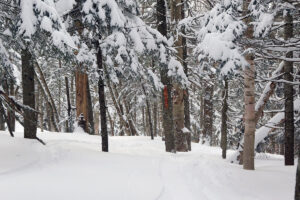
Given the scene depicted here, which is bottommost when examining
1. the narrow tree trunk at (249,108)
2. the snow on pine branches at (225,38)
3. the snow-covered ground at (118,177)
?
the snow-covered ground at (118,177)

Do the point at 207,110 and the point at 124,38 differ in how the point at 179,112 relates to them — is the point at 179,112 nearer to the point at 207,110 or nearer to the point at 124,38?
the point at 124,38

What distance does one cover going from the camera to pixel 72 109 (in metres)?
16.8

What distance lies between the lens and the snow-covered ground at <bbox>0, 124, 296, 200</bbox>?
17.9ft

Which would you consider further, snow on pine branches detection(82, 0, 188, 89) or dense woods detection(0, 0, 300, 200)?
snow on pine branches detection(82, 0, 188, 89)

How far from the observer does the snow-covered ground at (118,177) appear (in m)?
5.47

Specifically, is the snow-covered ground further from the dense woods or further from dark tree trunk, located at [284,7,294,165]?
dark tree trunk, located at [284,7,294,165]

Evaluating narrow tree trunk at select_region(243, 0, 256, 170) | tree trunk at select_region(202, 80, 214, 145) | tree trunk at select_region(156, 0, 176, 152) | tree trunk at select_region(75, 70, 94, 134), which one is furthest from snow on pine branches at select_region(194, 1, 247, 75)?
tree trunk at select_region(202, 80, 214, 145)

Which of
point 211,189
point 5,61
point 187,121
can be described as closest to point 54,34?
point 5,61

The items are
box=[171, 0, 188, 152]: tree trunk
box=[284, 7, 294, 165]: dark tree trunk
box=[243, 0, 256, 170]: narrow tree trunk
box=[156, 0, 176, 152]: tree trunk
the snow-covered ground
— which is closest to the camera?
the snow-covered ground

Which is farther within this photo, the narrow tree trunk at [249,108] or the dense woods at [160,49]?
the narrow tree trunk at [249,108]

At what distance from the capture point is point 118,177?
6.62 meters

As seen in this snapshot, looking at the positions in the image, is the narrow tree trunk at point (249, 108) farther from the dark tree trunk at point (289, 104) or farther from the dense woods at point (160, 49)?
the dark tree trunk at point (289, 104)

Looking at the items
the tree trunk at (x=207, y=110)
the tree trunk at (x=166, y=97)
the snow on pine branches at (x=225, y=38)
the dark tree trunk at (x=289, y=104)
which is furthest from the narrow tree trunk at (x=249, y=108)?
the tree trunk at (x=207, y=110)

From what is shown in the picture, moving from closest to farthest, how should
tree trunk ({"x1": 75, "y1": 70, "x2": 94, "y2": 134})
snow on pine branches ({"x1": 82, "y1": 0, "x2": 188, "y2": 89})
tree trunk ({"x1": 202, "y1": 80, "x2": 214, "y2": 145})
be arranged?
snow on pine branches ({"x1": 82, "y1": 0, "x2": 188, "y2": 89})
tree trunk ({"x1": 75, "y1": 70, "x2": 94, "y2": 134})
tree trunk ({"x1": 202, "y1": 80, "x2": 214, "y2": 145})
